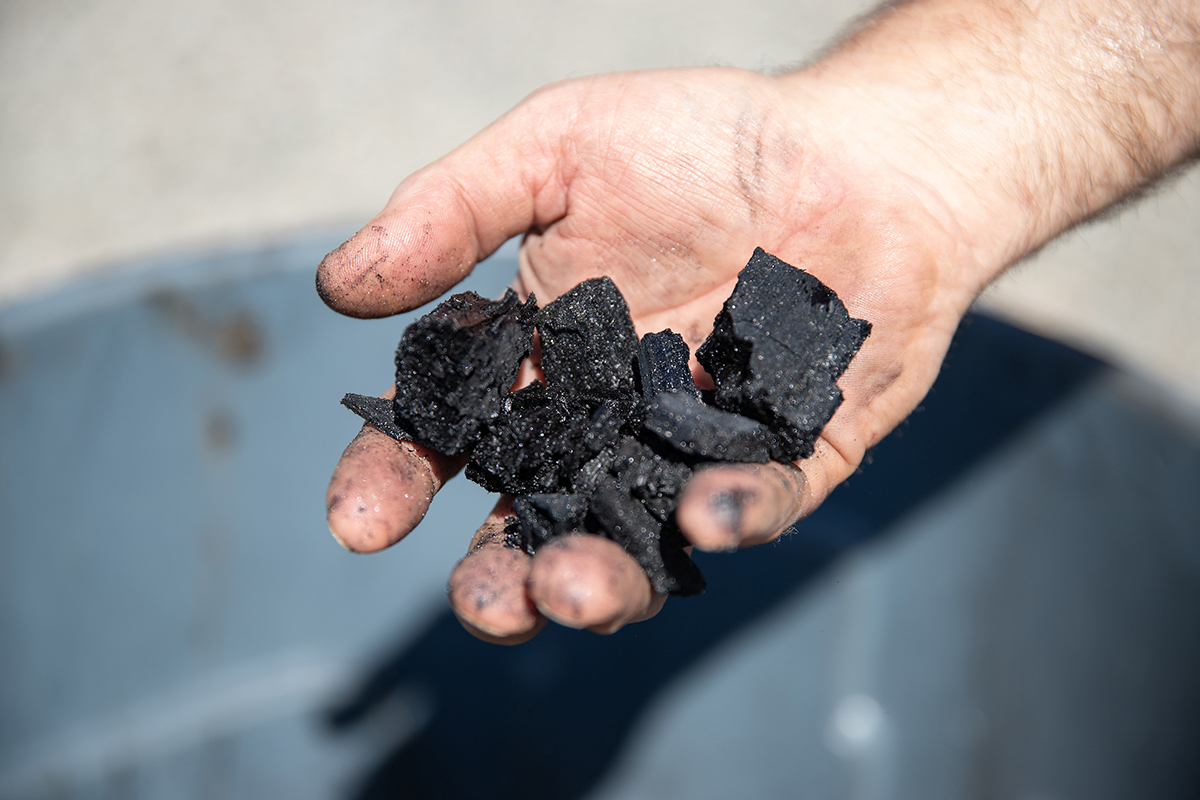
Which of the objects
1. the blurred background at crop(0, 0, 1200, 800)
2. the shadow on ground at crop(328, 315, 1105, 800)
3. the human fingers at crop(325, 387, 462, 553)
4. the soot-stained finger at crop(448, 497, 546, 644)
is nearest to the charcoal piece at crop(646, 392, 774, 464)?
the soot-stained finger at crop(448, 497, 546, 644)

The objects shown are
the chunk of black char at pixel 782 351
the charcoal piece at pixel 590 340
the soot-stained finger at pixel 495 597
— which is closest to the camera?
A: the soot-stained finger at pixel 495 597

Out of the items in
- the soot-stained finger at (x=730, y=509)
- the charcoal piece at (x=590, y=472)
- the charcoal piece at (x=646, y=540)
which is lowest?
the charcoal piece at (x=646, y=540)

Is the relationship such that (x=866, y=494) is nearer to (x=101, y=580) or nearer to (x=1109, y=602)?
(x=1109, y=602)

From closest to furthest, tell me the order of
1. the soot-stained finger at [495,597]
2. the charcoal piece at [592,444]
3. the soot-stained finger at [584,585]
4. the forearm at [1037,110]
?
1. the soot-stained finger at [584,585]
2. the soot-stained finger at [495,597]
3. the charcoal piece at [592,444]
4. the forearm at [1037,110]

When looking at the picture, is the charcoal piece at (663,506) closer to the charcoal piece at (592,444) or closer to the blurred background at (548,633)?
the charcoal piece at (592,444)

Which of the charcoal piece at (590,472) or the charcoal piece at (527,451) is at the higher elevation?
the charcoal piece at (527,451)

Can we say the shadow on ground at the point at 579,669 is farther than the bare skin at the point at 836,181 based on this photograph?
Yes

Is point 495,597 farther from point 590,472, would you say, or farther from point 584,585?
point 590,472

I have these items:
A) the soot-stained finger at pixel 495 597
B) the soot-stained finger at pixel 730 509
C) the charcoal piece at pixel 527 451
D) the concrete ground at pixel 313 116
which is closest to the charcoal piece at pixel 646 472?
the charcoal piece at pixel 527 451
